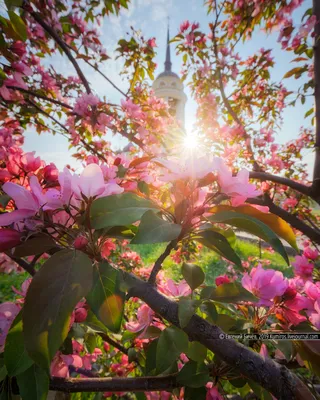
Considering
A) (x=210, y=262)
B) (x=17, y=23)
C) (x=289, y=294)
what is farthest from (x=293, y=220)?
(x=210, y=262)

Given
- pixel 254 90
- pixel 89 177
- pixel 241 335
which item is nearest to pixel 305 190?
pixel 241 335

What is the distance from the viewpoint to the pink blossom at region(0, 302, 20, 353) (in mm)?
572

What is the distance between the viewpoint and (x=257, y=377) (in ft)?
1.32

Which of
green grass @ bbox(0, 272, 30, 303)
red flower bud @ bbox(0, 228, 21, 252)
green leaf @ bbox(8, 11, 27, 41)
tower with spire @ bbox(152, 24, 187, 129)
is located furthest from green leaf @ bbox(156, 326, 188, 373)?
tower with spire @ bbox(152, 24, 187, 129)

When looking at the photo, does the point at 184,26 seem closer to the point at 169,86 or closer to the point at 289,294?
the point at 289,294

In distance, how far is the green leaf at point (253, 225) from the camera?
34cm

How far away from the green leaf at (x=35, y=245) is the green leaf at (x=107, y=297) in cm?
11

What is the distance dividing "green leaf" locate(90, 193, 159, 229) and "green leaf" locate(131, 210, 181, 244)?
0.01 m

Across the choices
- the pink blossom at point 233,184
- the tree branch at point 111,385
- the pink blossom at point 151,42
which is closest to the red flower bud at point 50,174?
the pink blossom at point 233,184

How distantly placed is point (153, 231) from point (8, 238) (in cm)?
25

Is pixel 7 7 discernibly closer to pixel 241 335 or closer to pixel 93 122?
pixel 93 122

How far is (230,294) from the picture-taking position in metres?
0.48

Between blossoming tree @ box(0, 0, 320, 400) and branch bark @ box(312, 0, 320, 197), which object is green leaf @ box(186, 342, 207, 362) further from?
branch bark @ box(312, 0, 320, 197)

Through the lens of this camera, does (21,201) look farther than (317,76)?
No
